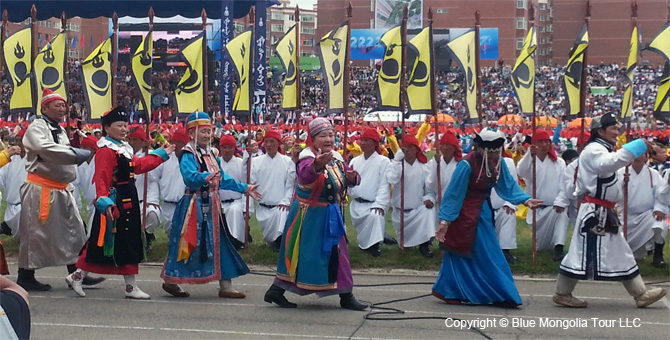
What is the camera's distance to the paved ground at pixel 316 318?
7410mm

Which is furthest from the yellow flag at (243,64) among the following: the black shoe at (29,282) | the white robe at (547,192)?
the black shoe at (29,282)

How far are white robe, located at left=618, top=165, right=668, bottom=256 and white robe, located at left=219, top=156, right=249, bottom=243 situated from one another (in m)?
4.96

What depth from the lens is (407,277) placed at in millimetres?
10766

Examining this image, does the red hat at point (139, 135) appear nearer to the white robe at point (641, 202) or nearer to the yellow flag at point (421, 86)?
the yellow flag at point (421, 86)

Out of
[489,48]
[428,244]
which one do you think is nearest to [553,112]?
[489,48]

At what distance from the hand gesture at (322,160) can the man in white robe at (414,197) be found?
3.98 meters

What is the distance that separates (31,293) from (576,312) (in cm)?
525

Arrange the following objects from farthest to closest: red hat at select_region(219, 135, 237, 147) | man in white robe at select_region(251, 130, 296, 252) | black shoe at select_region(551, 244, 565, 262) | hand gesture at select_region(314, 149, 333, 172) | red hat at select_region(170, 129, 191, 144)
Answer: red hat at select_region(219, 135, 237, 147) < man in white robe at select_region(251, 130, 296, 252) < black shoe at select_region(551, 244, 565, 262) < red hat at select_region(170, 129, 191, 144) < hand gesture at select_region(314, 149, 333, 172)

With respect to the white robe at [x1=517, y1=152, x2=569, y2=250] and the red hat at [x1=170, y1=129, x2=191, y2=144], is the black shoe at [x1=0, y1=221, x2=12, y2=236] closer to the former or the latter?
the red hat at [x1=170, y1=129, x2=191, y2=144]

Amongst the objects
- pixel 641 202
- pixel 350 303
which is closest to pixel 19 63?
pixel 350 303

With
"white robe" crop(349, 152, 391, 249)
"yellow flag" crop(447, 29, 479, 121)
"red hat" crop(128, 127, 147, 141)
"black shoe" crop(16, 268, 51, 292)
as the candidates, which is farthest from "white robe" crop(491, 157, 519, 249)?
"black shoe" crop(16, 268, 51, 292)

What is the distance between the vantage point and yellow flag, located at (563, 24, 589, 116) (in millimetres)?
11273

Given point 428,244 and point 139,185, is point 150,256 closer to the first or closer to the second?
point 139,185

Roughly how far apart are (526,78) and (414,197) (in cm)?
217
